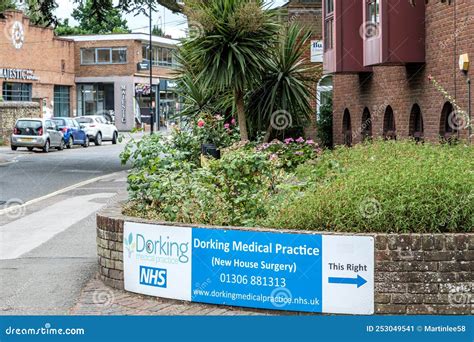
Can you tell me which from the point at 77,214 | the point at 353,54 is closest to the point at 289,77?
the point at 353,54

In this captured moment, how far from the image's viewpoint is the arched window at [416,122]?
18984 mm

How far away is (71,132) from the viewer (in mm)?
46938

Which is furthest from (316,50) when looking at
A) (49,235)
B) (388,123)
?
(49,235)

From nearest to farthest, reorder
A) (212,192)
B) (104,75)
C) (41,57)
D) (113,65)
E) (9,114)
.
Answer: (212,192) → (9,114) → (41,57) → (113,65) → (104,75)

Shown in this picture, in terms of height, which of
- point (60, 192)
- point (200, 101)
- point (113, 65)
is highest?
point (113, 65)

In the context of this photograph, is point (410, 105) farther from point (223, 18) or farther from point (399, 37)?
point (223, 18)

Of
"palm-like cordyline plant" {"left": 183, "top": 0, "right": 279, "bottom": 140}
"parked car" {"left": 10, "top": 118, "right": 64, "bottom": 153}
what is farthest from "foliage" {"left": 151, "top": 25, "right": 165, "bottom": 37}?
"palm-like cordyline plant" {"left": 183, "top": 0, "right": 279, "bottom": 140}

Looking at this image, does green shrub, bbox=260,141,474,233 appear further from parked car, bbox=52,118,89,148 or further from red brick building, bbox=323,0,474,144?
parked car, bbox=52,118,89,148

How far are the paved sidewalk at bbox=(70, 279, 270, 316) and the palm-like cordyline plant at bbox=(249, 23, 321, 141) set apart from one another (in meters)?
13.0

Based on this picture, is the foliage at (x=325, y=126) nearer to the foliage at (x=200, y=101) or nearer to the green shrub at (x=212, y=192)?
the foliage at (x=200, y=101)

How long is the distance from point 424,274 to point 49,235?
761 centimetres

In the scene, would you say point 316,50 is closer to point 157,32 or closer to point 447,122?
point 447,122

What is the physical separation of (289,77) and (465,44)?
7086mm

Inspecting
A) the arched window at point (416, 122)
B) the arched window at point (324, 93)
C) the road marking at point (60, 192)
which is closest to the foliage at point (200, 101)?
the road marking at point (60, 192)
